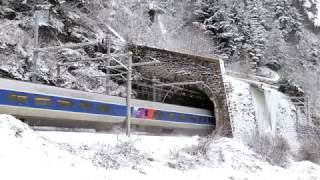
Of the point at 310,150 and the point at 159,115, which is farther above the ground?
the point at 159,115

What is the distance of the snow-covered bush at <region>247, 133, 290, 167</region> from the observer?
27375 millimetres

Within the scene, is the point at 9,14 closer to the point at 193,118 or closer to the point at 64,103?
the point at 64,103

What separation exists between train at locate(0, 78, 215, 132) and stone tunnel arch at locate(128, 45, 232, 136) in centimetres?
236

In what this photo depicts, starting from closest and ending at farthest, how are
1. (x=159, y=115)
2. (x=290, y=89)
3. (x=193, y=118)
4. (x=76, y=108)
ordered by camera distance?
(x=76, y=108) < (x=159, y=115) < (x=193, y=118) < (x=290, y=89)

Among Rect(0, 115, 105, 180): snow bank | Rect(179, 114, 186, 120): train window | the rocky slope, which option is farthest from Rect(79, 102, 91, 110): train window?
Rect(179, 114, 186, 120): train window

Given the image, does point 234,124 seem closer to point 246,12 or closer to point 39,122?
point 39,122

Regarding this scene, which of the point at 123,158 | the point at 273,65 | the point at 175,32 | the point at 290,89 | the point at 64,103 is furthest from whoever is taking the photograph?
the point at 273,65

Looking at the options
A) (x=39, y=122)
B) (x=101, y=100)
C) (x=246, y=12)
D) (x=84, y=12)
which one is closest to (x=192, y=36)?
(x=246, y=12)

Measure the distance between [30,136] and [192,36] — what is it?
37.1m

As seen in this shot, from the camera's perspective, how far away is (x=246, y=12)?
54.0 m

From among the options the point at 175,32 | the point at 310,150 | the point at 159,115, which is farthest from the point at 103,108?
the point at 175,32

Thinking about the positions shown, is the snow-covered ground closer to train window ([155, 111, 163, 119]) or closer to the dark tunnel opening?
train window ([155, 111, 163, 119])

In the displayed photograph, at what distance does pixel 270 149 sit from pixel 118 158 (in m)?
14.0

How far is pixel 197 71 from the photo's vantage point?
1384 inches
